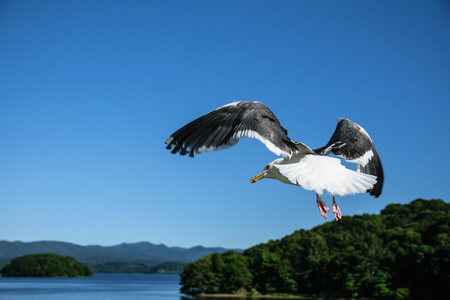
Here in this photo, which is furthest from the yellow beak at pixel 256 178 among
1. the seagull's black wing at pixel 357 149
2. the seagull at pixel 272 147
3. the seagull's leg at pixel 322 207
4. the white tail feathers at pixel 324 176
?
the seagull's black wing at pixel 357 149

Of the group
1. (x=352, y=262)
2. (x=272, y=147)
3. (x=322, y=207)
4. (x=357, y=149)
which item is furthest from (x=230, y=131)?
(x=352, y=262)

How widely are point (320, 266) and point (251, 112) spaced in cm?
7879

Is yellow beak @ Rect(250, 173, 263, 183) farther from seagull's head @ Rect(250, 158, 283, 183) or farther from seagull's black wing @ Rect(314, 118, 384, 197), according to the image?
seagull's black wing @ Rect(314, 118, 384, 197)

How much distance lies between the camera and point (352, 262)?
72250mm

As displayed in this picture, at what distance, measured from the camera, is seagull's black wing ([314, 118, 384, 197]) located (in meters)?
6.13

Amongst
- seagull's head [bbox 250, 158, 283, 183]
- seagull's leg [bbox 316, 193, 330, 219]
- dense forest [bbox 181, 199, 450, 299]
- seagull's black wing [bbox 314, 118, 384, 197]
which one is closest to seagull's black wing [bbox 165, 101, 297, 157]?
seagull's head [bbox 250, 158, 283, 183]

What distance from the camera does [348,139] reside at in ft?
21.7

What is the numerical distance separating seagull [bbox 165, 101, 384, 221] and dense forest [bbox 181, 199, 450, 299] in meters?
64.2

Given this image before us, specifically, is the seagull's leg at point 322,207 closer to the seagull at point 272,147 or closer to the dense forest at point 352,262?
the seagull at point 272,147

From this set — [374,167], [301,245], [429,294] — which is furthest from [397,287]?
[374,167]

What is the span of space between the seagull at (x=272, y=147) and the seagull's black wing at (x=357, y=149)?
458 mm

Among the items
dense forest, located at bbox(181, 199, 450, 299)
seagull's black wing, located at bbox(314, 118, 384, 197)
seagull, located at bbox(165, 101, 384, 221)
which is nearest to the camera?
seagull, located at bbox(165, 101, 384, 221)

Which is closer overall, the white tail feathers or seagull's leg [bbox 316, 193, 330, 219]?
the white tail feathers

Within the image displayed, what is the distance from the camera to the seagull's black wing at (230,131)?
199 inches
